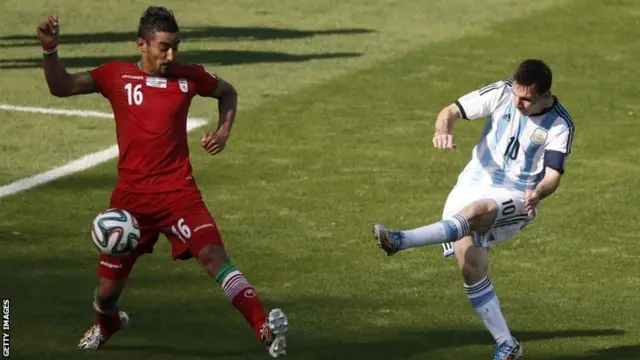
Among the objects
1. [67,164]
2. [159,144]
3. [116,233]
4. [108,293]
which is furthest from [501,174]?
[67,164]

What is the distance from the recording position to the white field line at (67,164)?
15906 millimetres

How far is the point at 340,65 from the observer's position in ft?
74.0

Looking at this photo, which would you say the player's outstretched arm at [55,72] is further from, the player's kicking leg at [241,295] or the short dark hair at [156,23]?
the player's kicking leg at [241,295]

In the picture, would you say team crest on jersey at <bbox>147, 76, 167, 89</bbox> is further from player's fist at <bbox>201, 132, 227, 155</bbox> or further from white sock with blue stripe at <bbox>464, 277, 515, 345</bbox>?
white sock with blue stripe at <bbox>464, 277, 515, 345</bbox>

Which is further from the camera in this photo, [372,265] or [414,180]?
[414,180]

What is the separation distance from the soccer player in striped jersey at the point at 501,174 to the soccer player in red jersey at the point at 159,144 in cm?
120

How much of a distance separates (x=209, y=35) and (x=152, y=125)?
14.4m

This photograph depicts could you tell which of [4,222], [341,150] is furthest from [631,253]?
[4,222]

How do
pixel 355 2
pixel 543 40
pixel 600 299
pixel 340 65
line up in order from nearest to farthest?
1. pixel 600 299
2. pixel 340 65
3. pixel 543 40
4. pixel 355 2

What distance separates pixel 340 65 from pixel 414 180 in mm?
6051

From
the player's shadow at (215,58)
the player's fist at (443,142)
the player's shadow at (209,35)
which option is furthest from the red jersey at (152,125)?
the player's shadow at (209,35)

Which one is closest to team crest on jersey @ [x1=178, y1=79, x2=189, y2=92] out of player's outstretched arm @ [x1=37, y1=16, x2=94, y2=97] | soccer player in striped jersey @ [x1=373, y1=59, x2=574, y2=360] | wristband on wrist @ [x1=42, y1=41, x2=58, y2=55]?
player's outstretched arm @ [x1=37, y1=16, x2=94, y2=97]

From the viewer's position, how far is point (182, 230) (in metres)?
10.2

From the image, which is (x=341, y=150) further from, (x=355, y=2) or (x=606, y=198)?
(x=355, y=2)
